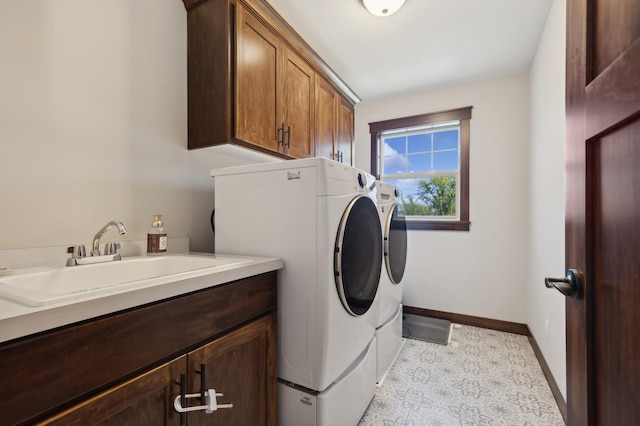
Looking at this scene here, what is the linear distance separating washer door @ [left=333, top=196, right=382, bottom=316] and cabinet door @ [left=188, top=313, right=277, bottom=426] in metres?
0.34

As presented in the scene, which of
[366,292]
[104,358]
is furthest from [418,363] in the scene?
[104,358]

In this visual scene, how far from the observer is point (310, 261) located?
3.75 ft

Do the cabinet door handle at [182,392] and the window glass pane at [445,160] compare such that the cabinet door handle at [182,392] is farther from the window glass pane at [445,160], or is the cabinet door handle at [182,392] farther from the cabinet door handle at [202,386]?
the window glass pane at [445,160]

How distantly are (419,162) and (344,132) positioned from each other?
995 millimetres

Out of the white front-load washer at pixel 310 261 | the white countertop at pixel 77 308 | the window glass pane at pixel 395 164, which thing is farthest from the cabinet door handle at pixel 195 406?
the window glass pane at pixel 395 164

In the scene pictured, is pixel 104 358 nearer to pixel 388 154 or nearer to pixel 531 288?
pixel 531 288

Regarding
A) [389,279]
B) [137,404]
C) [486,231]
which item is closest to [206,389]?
[137,404]

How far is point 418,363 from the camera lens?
2061mm

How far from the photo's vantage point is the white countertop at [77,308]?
0.49 meters

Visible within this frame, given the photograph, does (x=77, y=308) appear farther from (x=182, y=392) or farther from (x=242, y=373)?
(x=242, y=373)

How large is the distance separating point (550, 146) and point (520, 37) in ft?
2.92

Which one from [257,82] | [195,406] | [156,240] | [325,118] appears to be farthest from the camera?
[325,118]

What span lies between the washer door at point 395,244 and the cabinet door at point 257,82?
891 mm

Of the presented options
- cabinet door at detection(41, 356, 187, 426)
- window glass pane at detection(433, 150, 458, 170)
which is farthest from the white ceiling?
cabinet door at detection(41, 356, 187, 426)
